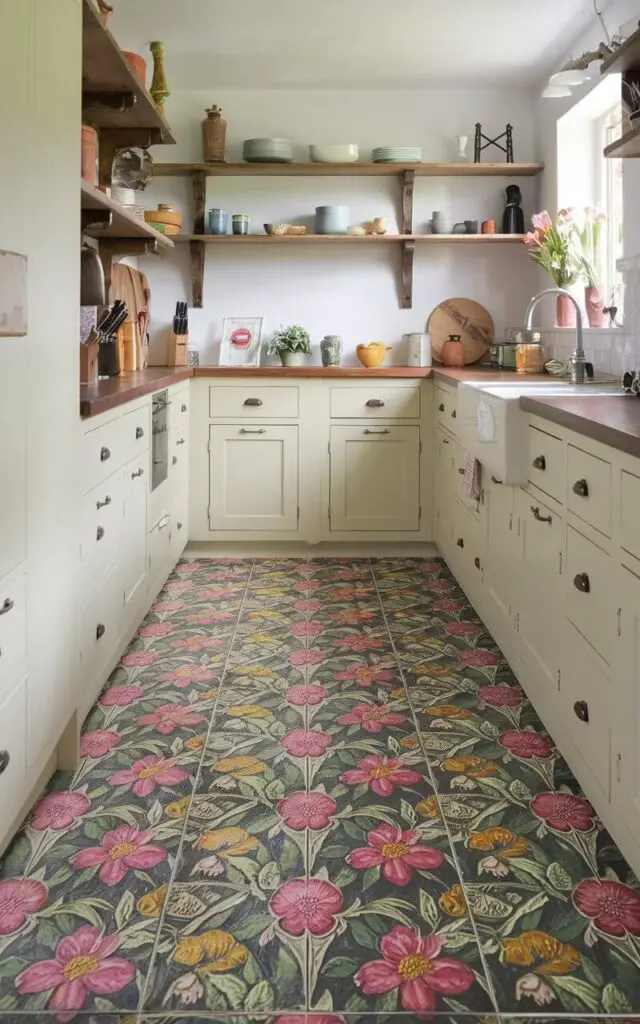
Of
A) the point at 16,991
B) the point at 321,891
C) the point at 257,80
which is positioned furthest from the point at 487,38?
the point at 16,991

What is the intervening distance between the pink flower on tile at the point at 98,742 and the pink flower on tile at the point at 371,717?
617mm

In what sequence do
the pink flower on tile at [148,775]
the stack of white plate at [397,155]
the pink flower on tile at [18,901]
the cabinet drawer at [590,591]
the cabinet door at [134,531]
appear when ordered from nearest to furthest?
the pink flower on tile at [18,901], the cabinet drawer at [590,591], the pink flower on tile at [148,775], the cabinet door at [134,531], the stack of white plate at [397,155]

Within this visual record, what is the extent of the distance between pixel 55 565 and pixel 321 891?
Result: 2.95 feet

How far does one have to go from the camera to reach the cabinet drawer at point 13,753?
5.64ft

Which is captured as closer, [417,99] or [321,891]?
[321,891]

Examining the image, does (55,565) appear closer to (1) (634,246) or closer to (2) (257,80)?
(1) (634,246)

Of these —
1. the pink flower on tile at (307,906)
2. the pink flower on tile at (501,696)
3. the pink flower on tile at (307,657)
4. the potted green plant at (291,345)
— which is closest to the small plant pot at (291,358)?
the potted green plant at (291,345)

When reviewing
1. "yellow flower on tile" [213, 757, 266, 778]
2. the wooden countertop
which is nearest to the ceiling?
the wooden countertop

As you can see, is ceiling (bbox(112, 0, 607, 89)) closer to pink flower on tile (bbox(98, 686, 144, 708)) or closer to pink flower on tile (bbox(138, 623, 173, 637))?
pink flower on tile (bbox(138, 623, 173, 637))

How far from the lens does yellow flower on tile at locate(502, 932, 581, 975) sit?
5.07 ft

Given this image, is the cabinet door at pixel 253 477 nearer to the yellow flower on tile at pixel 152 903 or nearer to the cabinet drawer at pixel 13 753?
the cabinet drawer at pixel 13 753

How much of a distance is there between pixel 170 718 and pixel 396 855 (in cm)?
93

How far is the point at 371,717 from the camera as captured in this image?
2.62m

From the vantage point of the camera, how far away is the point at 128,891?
1.76 m
